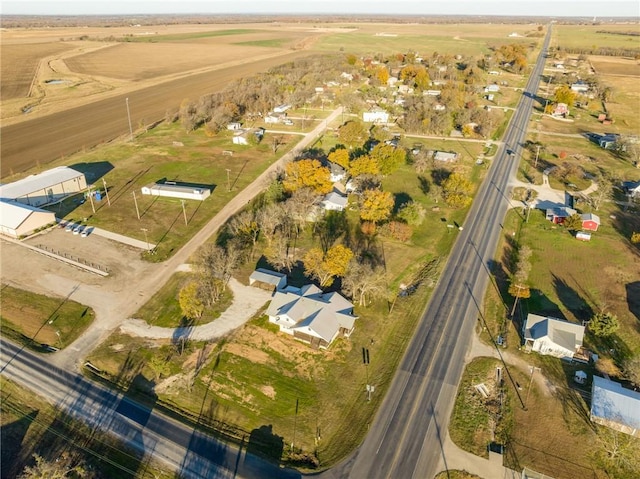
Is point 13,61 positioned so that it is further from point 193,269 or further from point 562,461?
point 562,461

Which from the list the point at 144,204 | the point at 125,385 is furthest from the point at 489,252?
the point at 144,204

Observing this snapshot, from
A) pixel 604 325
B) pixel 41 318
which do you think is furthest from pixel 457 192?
pixel 41 318

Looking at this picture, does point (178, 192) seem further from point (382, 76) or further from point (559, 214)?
point (382, 76)

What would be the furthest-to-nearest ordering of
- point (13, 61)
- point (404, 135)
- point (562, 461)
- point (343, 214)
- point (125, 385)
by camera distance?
point (13, 61) → point (404, 135) → point (343, 214) → point (125, 385) → point (562, 461)

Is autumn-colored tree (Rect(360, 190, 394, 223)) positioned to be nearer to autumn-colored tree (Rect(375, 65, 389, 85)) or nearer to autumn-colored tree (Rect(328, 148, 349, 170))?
autumn-colored tree (Rect(328, 148, 349, 170))

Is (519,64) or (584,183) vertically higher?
(519,64)

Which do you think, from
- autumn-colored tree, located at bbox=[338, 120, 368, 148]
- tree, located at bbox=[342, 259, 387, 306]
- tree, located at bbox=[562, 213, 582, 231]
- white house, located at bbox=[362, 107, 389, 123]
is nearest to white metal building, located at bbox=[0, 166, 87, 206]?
tree, located at bbox=[342, 259, 387, 306]

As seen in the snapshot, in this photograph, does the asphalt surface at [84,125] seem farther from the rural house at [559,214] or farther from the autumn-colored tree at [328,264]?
the rural house at [559,214]
